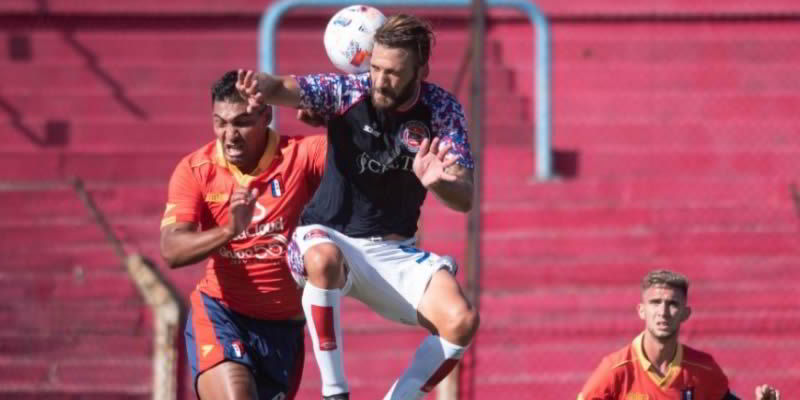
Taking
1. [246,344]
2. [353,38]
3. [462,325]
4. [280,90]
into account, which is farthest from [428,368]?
[353,38]

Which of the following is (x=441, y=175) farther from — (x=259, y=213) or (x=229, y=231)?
(x=259, y=213)

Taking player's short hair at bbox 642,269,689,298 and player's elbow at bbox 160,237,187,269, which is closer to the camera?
player's elbow at bbox 160,237,187,269

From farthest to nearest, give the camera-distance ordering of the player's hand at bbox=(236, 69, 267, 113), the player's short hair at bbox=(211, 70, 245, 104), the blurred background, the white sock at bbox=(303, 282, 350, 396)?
the blurred background → the player's short hair at bbox=(211, 70, 245, 104) → the white sock at bbox=(303, 282, 350, 396) → the player's hand at bbox=(236, 69, 267, 113)

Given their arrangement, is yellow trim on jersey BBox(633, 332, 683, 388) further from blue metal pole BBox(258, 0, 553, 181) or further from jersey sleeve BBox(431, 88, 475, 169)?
blue metal pole BBox(258, 0, 553, 181)

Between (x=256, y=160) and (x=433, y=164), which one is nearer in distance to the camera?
(x=433, y=164)

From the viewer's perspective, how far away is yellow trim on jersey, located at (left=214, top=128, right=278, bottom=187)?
5.98 meters

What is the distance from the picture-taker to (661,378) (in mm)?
6555

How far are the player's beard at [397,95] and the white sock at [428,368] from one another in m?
0.93

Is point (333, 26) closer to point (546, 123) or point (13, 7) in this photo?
point (546, 123)

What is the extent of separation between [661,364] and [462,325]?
5.37 feet

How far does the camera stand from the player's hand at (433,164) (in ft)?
16.4

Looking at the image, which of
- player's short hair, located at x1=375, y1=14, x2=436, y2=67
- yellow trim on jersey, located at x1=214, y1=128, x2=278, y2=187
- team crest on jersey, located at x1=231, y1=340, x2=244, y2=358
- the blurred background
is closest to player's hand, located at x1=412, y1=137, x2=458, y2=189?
player's short hair, located at x1=375, y1=14, x2=436, y2=67

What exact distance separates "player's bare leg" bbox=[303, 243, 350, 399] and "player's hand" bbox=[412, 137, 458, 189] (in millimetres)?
513

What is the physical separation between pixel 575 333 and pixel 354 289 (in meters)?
3.08
